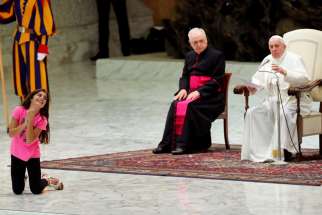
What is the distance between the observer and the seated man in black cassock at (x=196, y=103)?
9.88 metres

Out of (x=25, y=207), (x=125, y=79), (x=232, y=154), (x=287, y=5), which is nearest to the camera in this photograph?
(x=25, y=207)

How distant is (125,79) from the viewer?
16156 mm

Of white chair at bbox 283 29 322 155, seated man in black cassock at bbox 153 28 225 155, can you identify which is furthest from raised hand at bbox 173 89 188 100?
white chair at bbox 283 29 322 155

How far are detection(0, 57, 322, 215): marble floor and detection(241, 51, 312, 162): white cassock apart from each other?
2.99 feet

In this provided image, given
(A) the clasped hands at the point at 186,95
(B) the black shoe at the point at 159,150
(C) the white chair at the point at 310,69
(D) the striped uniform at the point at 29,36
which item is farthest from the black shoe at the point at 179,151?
(D) the striped uniform at the point at 29,36

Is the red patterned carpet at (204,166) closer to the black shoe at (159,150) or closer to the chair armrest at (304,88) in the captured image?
the black shoe at (159,150)

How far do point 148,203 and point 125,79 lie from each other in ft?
27.6

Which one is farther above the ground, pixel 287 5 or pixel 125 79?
pixel 287 5

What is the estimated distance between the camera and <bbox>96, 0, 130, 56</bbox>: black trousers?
698 inches

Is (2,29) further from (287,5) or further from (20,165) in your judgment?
(20,165)

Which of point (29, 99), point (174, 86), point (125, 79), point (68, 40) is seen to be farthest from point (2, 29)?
point (29, 99)

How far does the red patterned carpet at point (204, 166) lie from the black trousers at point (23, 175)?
0.97 meters

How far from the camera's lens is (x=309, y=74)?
9797 millimetres

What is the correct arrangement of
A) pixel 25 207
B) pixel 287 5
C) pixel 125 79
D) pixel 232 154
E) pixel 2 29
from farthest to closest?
pixel 2 29 < pixel 125 79 < pixel 287 5 < pixel 232 154 < pixel 25 207
